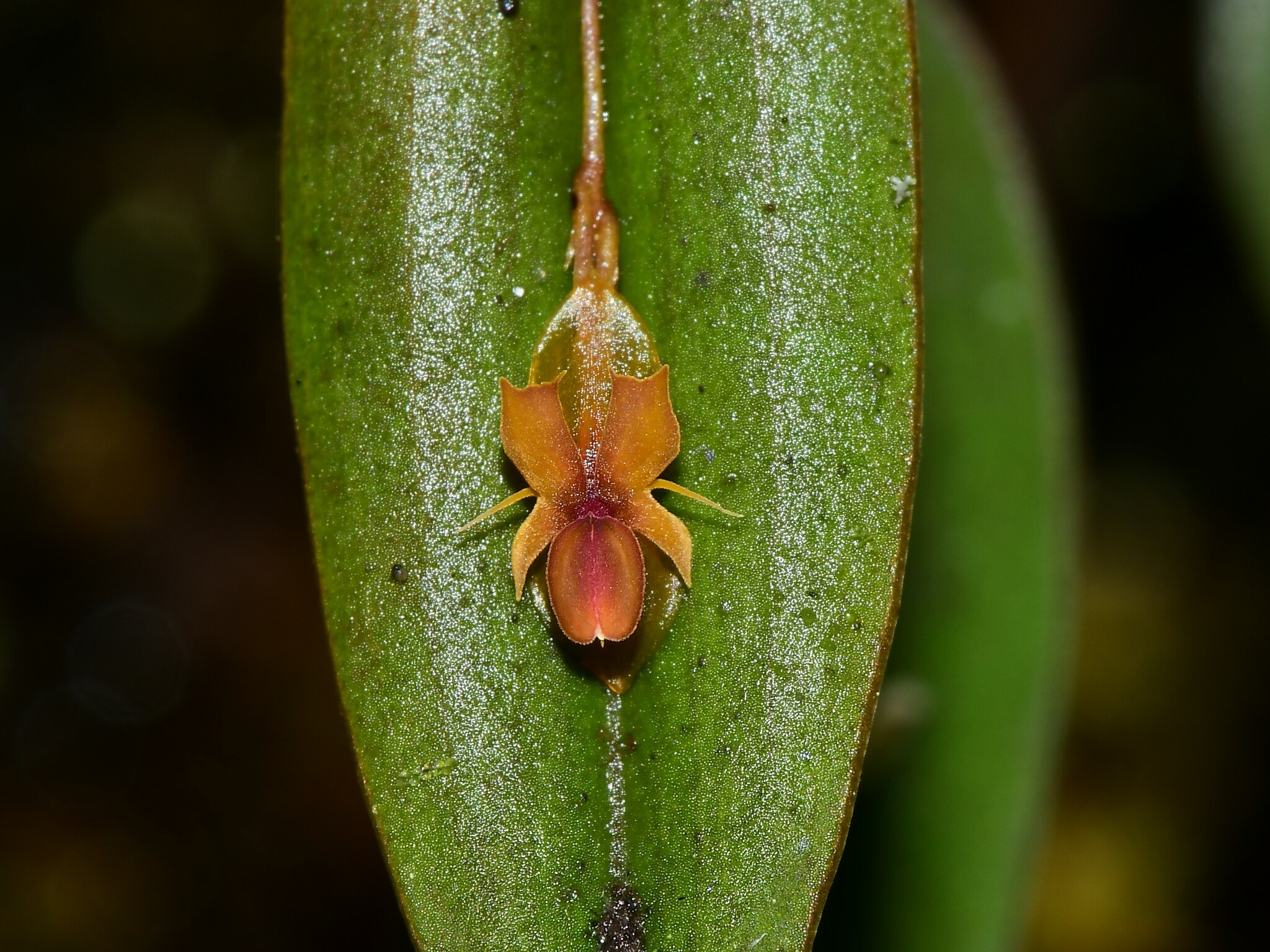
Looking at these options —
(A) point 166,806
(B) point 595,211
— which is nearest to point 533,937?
(B) point 595,211

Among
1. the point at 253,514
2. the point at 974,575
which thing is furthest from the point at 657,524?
the point at 253,514

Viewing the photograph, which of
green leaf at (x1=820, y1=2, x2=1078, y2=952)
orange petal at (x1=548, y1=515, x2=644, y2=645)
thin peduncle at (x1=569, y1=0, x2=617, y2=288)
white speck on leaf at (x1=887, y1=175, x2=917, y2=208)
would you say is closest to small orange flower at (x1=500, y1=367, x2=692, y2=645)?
orange petal at (x1=548, y1=515, x2=644, y2=645)

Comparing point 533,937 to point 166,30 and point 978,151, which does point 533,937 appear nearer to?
point 978,151

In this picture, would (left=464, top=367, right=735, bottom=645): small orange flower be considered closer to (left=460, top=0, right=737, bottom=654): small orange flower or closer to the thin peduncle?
(left=460, top=0, right=737, bottom=654): small orange flower

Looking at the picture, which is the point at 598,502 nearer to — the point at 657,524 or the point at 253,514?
the point at 657,524

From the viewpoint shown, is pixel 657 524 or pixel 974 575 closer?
pixel 657 524

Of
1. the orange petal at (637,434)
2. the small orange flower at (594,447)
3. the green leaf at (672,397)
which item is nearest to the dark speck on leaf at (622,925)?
the green leaf at (672,397)
